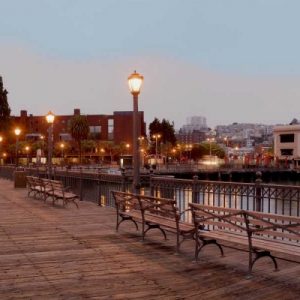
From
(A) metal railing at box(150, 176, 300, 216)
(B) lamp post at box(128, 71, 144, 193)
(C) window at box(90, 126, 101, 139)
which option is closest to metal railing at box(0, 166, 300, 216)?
(A) metal railing at box(150, 176, 300, 216)

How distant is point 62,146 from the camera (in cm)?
12738

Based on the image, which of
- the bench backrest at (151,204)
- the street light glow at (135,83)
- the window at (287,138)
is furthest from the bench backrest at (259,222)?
the window at (287,138)

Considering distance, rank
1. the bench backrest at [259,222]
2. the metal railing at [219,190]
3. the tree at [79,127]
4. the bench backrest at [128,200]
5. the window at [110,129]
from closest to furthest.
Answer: the bench backrest at [259,222], the metal railing at [219,190], the bench backrest at [128,200], the tree at [79,127], the window at [110,129]

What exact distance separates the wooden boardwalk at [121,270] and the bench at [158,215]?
373 mm

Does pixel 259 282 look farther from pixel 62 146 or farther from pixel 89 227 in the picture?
pixel 62 146

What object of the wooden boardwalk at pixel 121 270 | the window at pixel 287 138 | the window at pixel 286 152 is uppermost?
the window at pixel 287 138

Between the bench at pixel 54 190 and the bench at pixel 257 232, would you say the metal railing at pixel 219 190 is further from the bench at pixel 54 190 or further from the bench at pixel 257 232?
the bench at pixel 257 232

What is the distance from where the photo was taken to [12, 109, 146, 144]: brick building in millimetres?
138875

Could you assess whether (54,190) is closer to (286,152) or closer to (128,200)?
(128,200)

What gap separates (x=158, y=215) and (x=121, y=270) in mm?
3350

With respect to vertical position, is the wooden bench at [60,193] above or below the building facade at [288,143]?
below

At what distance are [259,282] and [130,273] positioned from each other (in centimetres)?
214

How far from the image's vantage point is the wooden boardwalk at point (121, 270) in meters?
7.19

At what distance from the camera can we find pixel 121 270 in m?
8.64
